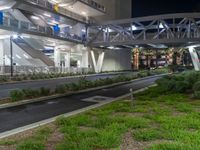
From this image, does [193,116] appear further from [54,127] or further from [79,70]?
[79,70]

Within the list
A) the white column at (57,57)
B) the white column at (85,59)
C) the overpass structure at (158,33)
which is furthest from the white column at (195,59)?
the white column at (57,57)

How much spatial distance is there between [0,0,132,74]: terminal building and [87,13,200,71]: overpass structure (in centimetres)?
399

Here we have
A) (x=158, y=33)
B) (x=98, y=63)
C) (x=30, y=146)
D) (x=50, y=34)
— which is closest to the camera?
(x=30, y=146)

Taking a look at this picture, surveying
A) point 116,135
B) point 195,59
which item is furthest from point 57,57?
point 116,135

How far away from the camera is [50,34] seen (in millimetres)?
46156

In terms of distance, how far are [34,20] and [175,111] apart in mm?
41535

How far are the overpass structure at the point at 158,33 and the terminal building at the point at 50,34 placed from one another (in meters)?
3.99

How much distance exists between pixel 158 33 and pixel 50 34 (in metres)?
20.7

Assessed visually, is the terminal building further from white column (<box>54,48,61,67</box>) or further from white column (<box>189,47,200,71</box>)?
white column (<box>189,47,200,71</box>)

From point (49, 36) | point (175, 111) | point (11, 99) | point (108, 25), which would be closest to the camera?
point (175, 111)

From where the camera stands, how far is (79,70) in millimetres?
55781

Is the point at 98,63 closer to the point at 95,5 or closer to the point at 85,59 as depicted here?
the point at 85,59

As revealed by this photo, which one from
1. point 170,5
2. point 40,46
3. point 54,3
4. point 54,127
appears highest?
point 170,5

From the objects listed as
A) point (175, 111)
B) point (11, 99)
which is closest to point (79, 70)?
point (11, 99)
